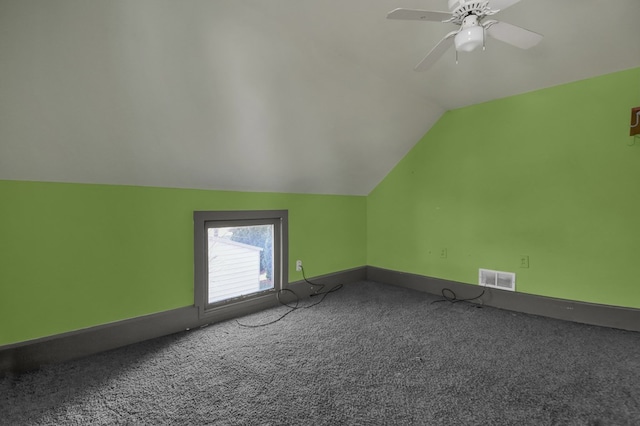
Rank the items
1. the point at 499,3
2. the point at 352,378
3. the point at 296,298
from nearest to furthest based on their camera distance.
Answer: the point at 499,3, the point at 352,378, the point at 296,298

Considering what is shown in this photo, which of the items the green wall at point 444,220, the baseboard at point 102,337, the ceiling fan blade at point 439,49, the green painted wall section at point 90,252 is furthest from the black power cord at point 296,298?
the ceiling fan blade at point 439,49

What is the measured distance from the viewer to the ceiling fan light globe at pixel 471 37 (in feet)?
4.62

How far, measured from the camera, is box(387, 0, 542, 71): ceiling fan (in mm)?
1335

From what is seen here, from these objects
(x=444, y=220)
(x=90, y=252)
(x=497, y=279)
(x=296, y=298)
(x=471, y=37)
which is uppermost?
(x=471, y=37)

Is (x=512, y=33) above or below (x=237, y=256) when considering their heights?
above

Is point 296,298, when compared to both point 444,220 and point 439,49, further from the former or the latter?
point 439,49

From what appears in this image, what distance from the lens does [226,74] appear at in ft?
6.29

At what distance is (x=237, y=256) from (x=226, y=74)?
5.89ft

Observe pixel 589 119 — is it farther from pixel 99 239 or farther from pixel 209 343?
pixel 99 239

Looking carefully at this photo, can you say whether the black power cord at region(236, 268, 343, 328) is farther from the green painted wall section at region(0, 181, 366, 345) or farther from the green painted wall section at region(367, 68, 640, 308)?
the green painted wall section at region(367, 68, 640, 308)

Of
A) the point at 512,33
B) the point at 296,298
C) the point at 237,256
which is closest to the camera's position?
the point at 512,33

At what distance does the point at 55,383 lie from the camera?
5.62 ft

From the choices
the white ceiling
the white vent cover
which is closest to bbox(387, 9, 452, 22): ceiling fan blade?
the white ceiling

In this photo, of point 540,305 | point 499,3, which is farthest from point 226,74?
point 540,305
